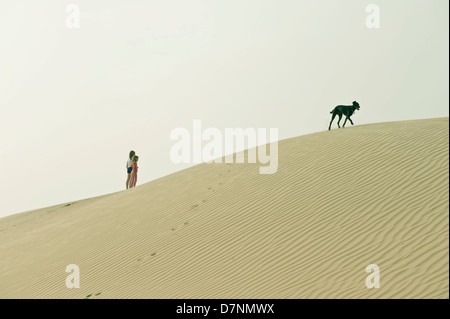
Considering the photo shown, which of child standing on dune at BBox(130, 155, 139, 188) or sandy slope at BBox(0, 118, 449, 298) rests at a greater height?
child standing on dune at BBox(130, 155, 139, 188)

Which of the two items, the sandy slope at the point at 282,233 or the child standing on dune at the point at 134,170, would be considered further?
the child standing on dune at the point at 134,170

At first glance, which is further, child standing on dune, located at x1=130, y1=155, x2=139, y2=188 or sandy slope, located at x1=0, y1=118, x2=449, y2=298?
child standing on dune, located at x1=130, y1=155, x2=139, y2=188

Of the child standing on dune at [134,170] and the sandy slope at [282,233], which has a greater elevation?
the child standing on dune at [134,170]

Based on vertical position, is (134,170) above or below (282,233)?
above

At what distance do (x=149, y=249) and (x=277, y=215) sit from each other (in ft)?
9.45

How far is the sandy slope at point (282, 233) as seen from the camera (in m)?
→ 10.1

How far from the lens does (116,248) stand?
14.5m

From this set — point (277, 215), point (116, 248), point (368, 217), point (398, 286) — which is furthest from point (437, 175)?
point (116, 248)

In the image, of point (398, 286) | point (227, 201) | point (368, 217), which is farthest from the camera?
point (227, 201)

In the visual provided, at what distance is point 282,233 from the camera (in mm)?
12266

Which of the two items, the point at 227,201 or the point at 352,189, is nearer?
the point at 352,189

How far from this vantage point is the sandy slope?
10.1 meters
